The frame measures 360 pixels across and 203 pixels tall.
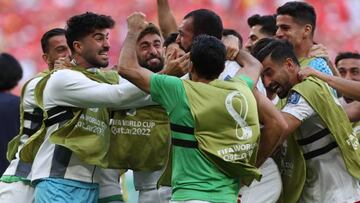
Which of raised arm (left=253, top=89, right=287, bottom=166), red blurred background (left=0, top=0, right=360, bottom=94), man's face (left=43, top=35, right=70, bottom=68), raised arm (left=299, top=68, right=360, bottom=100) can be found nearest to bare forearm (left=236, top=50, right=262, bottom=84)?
raised arm (left=253, top=89, right=287, bottom=166)

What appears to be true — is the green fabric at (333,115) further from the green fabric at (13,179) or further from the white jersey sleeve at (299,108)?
the green fabric at (13,179)

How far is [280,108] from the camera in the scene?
837cm

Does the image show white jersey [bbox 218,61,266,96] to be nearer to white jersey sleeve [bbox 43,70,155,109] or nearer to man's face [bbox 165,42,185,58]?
man's face [bbox 165,42,185,58]

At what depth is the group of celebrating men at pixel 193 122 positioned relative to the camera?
718cm

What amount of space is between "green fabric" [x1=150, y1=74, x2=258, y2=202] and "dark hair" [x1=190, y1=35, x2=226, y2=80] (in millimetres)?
196

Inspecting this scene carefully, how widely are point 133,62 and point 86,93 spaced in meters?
0.60

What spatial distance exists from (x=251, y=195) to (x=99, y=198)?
1196 mm

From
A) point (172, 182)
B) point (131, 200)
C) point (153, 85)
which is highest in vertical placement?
point (153, 85)

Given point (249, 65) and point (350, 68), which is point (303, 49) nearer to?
point (249, 65)

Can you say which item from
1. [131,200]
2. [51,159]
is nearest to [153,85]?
[51,159]

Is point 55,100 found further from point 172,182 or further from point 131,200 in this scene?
point 131,200

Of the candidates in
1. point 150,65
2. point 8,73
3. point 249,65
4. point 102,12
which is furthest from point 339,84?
point 102,12

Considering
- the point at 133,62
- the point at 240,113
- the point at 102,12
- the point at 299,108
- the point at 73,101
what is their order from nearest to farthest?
1. the point at 240,113
2. the point at 133,62
3. the point at 299,108
4. the point at 73,101
5. the point at 102,12

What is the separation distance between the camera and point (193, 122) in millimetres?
7141
